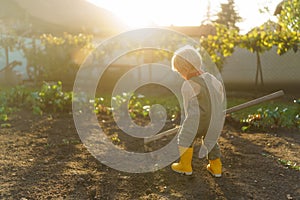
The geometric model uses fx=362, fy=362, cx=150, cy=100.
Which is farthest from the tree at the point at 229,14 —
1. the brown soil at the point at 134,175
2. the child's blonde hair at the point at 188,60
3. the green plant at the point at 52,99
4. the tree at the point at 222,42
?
the child's blonde hair at the point at 188,60

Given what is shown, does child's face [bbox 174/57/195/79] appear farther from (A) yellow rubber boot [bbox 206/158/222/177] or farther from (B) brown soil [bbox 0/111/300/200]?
(B) brown soil [bbox 0/111/300/200]

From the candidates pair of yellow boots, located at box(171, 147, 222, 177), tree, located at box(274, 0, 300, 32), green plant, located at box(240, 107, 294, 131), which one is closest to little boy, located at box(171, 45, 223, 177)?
pair of yellow boots, located at box(171, 147, 222, 177)

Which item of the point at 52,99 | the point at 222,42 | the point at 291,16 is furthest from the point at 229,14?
the point at 52,99

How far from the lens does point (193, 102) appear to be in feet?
10.4

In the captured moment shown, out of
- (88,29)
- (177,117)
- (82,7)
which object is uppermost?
(82,7)

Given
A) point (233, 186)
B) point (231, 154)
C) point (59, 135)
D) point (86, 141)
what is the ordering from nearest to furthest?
point (233, 186) < point (231, 154) < point (86, 141) < point (59, 135)

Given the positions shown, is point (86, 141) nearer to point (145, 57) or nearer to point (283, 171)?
point (283, 171)

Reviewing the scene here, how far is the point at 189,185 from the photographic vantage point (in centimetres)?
300

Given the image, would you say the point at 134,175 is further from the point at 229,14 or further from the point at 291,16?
the point at 229,14

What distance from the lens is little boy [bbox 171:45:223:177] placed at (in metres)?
3.17

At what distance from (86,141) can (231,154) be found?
5.83ft

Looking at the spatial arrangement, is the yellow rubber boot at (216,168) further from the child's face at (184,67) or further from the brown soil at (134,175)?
the child's face at (184,67)

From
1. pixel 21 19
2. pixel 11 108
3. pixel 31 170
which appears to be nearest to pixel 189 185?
pixel 31 170

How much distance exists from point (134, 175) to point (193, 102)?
33.2 inches
